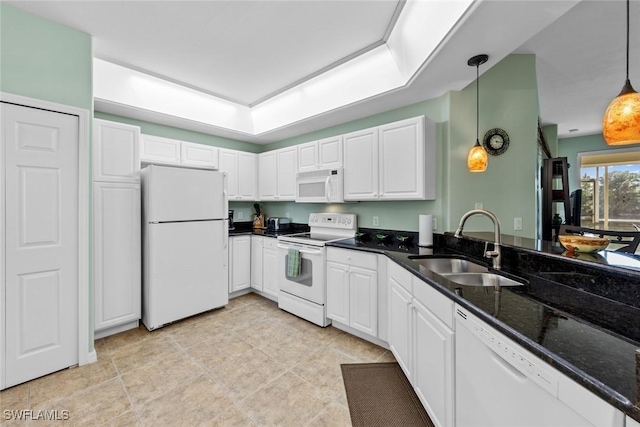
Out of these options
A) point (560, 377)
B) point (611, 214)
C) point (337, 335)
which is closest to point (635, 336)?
point (560, 377)

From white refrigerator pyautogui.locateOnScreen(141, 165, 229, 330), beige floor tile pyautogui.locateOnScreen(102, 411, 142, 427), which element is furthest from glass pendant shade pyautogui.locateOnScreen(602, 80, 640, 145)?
white refrigerator pyautogui.locateOnScreen(141, 165, 229, 330)

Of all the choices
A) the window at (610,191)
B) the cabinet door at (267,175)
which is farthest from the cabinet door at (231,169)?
the window at (610,191)

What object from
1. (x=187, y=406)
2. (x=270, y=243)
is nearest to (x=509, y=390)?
(x=187, y=406)

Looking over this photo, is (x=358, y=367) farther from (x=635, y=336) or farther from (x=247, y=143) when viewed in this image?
(x=247, y=143)

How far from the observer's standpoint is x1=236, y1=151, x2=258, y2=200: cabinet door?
4375mm

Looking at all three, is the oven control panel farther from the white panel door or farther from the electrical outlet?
the white panel door

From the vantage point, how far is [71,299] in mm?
2287

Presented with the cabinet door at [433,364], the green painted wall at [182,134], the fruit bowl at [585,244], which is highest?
the green painted wall at [182,134]

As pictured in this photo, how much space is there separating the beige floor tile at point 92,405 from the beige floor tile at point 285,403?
85 cm

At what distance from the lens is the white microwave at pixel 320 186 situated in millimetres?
3295

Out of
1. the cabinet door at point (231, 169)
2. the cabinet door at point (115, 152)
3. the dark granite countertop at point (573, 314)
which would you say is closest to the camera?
the dark granite countertop at point (573, 314)

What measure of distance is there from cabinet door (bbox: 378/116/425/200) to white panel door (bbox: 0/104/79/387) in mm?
2842

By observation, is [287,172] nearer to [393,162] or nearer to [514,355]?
[393,162]

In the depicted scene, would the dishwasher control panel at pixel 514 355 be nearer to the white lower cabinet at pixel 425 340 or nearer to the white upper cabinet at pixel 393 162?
the white lower cabinet at pixel 425 340
